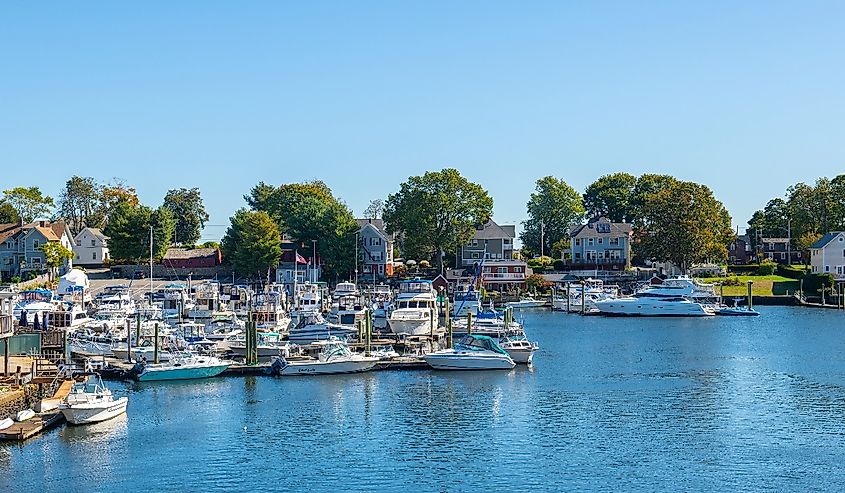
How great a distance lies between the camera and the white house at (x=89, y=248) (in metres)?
123

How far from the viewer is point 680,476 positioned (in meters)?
34.4

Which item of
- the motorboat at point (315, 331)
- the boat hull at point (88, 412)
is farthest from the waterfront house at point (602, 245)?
the boat hull at point (88, 412)

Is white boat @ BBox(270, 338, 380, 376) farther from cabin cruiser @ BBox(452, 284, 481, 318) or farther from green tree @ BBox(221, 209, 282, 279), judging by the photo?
green tree @ BBox(221, 209, 282, 279)

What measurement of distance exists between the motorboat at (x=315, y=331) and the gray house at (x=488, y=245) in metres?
58.5

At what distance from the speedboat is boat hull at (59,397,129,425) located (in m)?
18.3

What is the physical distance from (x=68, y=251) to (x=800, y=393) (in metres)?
83.6

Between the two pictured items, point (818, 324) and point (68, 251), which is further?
point (68, 251)

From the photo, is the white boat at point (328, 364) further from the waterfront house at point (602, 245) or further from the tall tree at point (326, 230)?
the waterfront house at point (602, 245)

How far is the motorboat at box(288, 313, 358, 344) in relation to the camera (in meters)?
64.2

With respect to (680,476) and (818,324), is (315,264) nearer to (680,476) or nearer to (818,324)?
(818,324)

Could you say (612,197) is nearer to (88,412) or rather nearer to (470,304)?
(470,304)

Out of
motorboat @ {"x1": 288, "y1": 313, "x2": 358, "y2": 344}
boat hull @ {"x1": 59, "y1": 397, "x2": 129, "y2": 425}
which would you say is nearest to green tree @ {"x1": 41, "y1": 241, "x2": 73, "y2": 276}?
motorboat @ {"x1": 288, "y1": 313, "x2": 358, "y2": 344}

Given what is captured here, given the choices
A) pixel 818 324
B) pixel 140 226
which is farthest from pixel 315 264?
pixel 818 324

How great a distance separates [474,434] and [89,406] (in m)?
14.6
